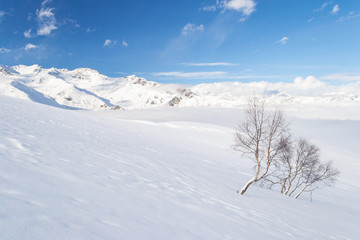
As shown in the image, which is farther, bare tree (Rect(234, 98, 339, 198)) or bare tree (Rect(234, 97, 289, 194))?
bare tree (Rect(234, 98, 339, 198))

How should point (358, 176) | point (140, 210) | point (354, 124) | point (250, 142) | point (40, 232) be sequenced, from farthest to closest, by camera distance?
1. point (354, 124)
2. point (358, 176)
3. point (250, 142)
4. point (140, 210)
5. point (40, 232)

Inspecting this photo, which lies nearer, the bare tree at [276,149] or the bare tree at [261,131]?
the bare tree at [261,131]

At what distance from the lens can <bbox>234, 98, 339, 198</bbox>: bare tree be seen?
11762 millimetres

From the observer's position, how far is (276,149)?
12328 mm

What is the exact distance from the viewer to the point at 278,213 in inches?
380

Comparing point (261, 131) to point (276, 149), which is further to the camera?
point (261, 131)

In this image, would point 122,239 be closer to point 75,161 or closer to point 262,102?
point 75,161

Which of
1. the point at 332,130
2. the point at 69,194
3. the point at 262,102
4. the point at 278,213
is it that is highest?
the point at 332,130

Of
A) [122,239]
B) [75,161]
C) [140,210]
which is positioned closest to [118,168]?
[75,161]

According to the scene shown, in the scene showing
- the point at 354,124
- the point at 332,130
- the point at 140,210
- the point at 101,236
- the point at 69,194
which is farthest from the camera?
the point at 354,124

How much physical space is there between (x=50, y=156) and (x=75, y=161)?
36.7 inches

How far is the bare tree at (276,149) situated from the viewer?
463 inches

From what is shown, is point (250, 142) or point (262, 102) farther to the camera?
point (250, 142)

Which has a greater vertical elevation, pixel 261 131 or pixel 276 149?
pixel 261 131
